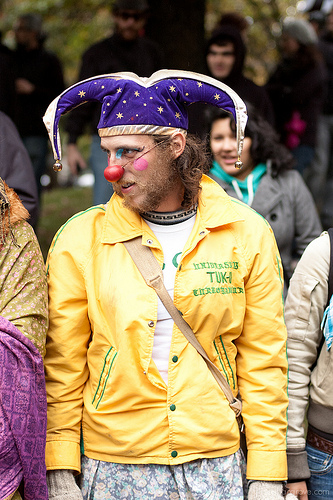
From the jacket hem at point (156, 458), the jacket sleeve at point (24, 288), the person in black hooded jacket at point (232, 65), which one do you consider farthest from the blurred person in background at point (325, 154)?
the jacket sleeve at point (24, 288)

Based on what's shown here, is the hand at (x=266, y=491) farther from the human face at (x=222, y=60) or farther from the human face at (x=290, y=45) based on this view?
the human face at (x=290, y=45)

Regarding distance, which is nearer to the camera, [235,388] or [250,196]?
[235,388]

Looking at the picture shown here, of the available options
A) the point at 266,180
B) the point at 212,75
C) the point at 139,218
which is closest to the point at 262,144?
the point at 266,180

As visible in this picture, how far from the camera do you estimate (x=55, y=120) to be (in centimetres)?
258

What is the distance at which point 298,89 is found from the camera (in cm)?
642

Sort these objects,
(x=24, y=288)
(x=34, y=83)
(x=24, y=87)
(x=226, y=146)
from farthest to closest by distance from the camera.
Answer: (x=34, y=83), (x=24, y=87), (x=226, y=146), (x=24, y=288)

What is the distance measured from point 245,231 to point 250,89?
297cm

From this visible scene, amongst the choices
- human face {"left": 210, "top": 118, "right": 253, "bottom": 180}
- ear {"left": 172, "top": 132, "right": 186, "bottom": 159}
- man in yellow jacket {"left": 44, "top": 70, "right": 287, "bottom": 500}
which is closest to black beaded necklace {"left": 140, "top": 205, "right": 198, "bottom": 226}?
man in yellow jacket {"left": 44, "top": 70, "right": 287, "bottom": 500}

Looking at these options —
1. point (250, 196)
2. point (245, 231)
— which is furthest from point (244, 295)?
point (250, 196)

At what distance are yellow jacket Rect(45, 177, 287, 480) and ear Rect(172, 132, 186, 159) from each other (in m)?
0.23

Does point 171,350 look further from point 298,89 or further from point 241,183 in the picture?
point 298,89

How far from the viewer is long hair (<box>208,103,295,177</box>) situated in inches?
161

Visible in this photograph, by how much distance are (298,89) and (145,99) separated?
4273mm

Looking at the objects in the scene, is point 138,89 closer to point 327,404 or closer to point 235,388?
point 235,388
